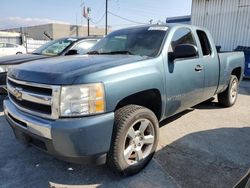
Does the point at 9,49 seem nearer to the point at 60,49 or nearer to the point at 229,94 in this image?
the point at 60,49

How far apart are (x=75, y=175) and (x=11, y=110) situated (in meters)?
1.08

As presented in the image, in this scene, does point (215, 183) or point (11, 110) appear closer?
point (215, 183)

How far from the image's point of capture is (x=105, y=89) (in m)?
2.34

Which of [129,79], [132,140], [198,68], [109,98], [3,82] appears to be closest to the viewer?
[109,98]

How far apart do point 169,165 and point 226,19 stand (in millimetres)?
12218

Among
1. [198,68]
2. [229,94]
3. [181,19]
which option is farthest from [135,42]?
[181,19]

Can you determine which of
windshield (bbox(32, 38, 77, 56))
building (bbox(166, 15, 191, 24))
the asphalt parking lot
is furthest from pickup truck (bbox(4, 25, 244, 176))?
building (bbox(166, 15, 191, 24))

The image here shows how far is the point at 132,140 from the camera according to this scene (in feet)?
9.16

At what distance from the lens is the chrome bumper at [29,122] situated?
2299 millimetres

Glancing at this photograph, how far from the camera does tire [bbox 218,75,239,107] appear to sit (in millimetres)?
5402

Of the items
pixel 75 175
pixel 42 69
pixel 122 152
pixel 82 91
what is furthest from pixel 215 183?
pixel 42 69

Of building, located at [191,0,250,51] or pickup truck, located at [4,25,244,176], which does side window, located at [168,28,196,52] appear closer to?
pickup truck, located at [4,25,244,176]

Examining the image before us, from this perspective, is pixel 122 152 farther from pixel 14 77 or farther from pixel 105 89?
pixel 14 77

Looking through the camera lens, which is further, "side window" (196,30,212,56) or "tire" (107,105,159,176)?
"side window" (196,30,212,56)
